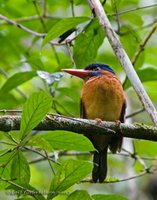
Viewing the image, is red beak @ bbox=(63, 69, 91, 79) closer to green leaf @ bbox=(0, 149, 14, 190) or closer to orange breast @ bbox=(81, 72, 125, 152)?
orange breast @ bbox=(81, 72, 125, 152)

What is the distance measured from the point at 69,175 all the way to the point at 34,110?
0.95 ft

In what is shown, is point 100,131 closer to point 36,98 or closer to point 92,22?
point 36,98

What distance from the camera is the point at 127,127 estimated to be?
102 inches

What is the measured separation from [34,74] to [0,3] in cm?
64

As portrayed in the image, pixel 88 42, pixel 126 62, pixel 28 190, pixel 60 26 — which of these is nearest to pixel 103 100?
pixel 88 42

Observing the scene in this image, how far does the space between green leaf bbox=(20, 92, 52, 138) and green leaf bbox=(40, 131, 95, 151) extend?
0.09m

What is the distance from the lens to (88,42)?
3.23 metres

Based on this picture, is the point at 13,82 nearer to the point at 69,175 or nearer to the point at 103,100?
the point at 103,100

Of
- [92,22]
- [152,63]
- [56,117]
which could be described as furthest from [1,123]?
[152,63]

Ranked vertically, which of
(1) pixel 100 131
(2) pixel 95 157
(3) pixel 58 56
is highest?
(1) pixel 100 131

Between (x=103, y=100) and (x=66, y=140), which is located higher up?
(x=66, y=140)

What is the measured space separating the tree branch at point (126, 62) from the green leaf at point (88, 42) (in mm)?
468

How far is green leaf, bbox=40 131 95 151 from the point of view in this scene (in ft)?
7.22

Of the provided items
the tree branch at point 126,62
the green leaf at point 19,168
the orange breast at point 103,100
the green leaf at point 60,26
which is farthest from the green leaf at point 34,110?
the orange breast at point 103,100
